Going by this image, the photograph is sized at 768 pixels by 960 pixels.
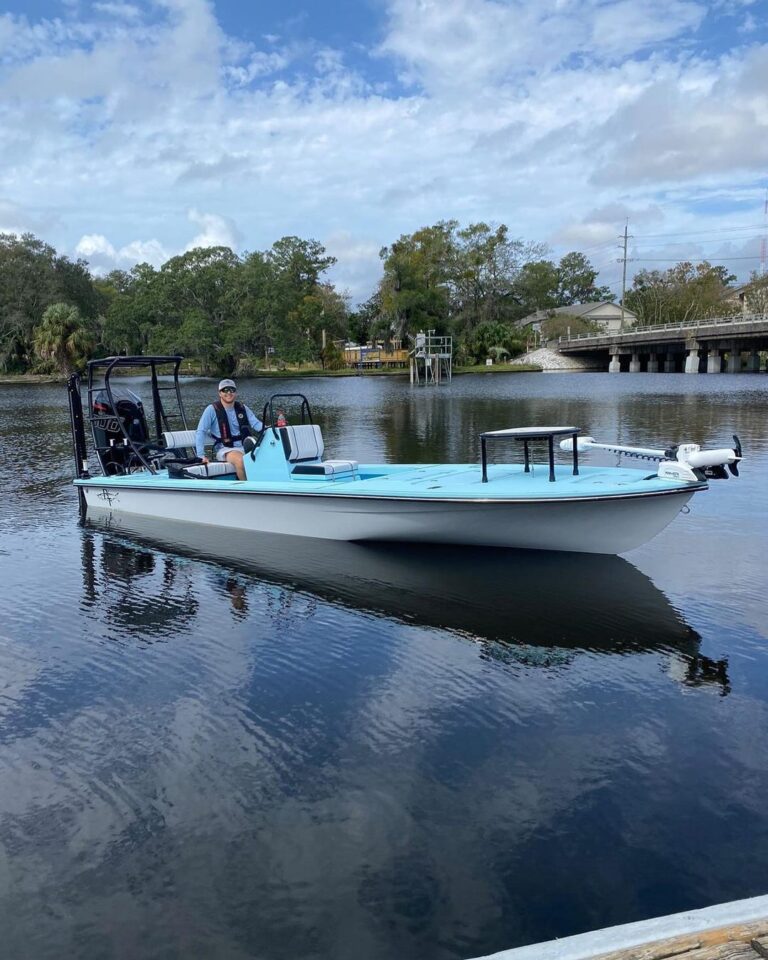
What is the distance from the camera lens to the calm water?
13.4 feet

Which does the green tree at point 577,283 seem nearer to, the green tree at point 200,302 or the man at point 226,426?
the green tree at point 200,302

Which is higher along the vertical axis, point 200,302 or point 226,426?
point 200,302

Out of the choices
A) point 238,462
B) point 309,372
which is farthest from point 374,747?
point 309,372

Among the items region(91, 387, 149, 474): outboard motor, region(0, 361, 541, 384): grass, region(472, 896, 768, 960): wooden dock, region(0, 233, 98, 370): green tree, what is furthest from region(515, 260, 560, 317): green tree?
region(472, 896, 768, 960): wooden dock

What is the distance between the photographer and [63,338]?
2542 inches

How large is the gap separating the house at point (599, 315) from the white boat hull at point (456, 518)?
103 metres

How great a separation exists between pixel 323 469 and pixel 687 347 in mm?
71700

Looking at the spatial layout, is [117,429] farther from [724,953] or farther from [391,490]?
[724,953]

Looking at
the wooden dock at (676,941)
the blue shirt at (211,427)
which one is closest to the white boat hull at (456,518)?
the blue shirt at (211,427)

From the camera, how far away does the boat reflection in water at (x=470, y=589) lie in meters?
7.59

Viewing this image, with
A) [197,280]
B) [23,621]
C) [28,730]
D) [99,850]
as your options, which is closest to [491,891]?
[99,850]

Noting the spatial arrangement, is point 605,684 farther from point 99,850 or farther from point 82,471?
point 82,471

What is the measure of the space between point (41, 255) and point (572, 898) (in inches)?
3675

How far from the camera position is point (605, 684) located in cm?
662
